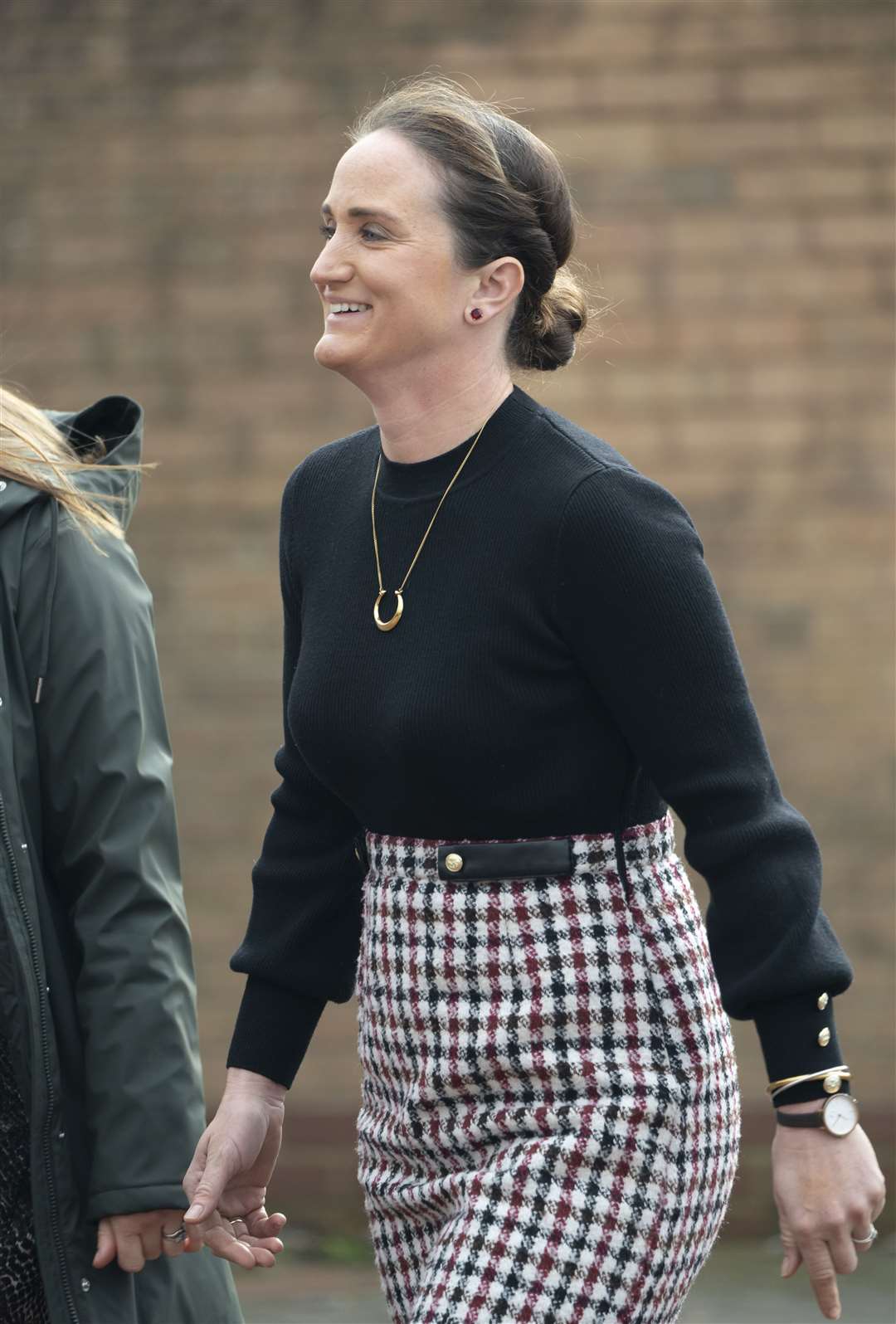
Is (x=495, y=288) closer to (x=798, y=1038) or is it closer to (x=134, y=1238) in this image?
(x=798, y=1038)

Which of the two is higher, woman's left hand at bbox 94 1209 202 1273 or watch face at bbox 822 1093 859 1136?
watch face at bbox 822 1093 859 1136

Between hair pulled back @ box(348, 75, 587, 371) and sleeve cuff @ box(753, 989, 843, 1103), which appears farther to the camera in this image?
hair pulled back @ box(348, 75, 587, 371)

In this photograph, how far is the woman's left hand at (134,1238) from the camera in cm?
258

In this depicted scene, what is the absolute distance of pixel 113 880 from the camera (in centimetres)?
266

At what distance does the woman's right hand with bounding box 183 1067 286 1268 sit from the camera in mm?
2598

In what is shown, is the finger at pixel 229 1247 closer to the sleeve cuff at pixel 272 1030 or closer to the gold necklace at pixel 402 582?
the sleeve cuff at pixel 272 1030

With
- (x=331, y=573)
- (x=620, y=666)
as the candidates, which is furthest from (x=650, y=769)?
(x=331, y=573)

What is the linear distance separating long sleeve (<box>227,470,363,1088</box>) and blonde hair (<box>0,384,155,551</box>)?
11.4 inches

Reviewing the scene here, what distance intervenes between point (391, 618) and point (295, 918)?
1.81ft

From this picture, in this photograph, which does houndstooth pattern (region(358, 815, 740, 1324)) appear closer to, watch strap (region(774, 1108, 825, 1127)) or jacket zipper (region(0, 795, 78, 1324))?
watch strap (region(774, 1108, 825, 1127))

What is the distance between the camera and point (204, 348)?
588 cm

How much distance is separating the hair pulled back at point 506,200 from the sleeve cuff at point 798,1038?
3.12 feet

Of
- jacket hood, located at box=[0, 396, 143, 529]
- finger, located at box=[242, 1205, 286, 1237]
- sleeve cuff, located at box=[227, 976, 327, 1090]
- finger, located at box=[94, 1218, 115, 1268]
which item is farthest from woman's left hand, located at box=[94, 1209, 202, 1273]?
jacket hood, located at box=[0, 396, 143, 529]

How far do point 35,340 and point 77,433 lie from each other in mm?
3020
